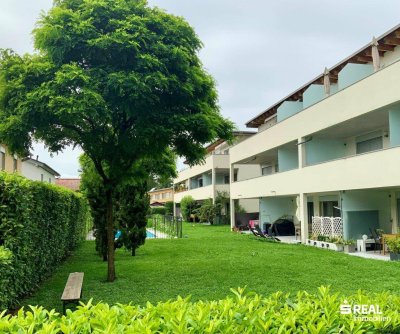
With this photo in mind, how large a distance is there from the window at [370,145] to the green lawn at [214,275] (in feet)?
18.8

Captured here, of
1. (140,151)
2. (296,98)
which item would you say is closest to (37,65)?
(140,151)

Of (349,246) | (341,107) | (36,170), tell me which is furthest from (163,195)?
(341,107)

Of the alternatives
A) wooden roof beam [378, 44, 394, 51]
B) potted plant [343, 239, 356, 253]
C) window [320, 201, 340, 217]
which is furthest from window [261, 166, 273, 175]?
wooden roof beam [378, 44, 394, 51]

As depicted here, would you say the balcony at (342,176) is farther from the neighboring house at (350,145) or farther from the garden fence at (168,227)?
the garden fence at (168,227)

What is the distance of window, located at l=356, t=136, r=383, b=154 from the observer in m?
18.0

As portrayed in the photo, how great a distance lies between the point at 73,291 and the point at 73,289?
18 cm

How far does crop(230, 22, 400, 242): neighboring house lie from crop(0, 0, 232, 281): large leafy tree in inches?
296

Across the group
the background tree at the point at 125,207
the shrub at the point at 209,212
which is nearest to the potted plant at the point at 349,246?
the background tree at the point at 125,207

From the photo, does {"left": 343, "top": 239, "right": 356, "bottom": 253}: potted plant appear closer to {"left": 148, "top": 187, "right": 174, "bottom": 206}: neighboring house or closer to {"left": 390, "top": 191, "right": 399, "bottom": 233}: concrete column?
{"left": 390, "top": 191, "right": 399, "bottom": 233}: concrete column

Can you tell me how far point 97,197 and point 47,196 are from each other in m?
4.92

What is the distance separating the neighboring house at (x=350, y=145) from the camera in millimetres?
14297

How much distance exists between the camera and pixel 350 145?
2006 cm

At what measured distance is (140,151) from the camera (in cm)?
1012

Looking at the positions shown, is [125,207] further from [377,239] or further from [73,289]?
[377,239]
